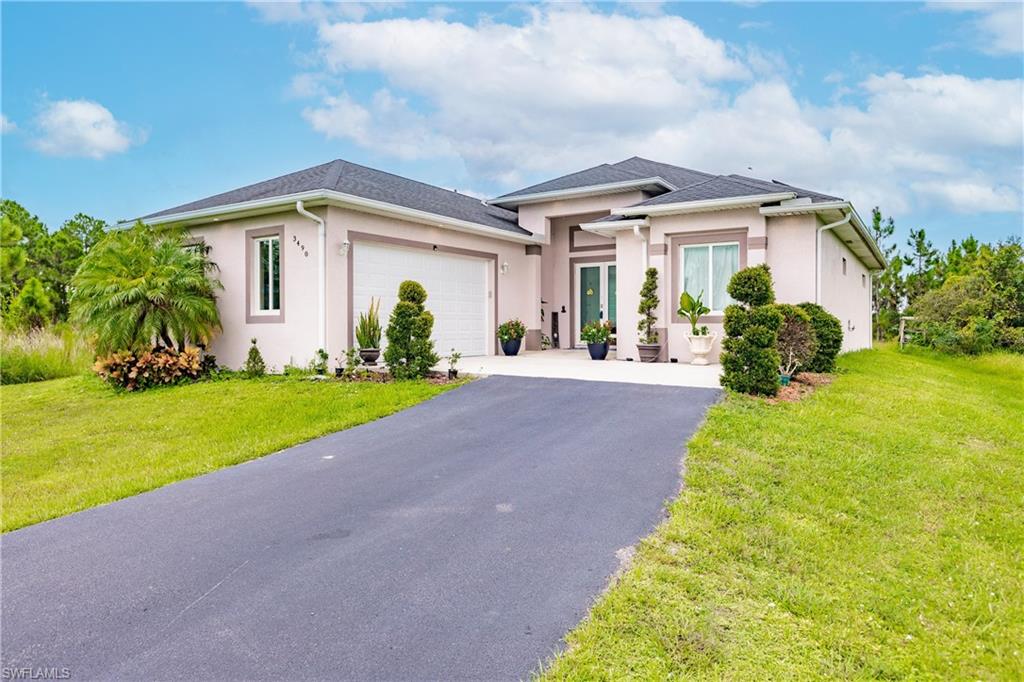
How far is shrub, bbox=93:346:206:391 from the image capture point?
447 inches

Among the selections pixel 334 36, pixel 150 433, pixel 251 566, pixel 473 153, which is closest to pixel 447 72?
pixel 334 36

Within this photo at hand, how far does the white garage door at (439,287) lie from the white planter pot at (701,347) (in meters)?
5.00

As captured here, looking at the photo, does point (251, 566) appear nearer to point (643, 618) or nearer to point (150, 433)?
point (643, 618)

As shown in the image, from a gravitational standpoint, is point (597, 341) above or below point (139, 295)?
below

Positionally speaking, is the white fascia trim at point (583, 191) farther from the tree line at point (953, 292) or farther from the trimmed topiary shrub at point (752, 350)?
the tree line at point (953, 292)

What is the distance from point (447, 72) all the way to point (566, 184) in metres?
4.79

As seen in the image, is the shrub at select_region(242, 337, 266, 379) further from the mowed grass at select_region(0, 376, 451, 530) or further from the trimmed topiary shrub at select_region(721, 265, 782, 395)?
the trimmed topiary shrub at select_region(721, 265, 782, 395)

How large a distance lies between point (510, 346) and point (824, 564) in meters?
11.2

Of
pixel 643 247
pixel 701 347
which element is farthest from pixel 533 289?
pixel 701 347

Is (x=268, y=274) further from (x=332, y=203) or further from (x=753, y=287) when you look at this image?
(x=753, y=287)

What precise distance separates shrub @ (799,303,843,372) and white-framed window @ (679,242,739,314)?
66.3 inches

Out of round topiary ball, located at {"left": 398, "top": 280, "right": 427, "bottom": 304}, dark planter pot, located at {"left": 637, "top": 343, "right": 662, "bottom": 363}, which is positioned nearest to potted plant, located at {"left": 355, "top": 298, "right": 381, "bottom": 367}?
round topiary ball, located at {"left": 398, "top": 280, "right": 427, "bottom": 304}

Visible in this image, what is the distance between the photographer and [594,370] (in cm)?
1112

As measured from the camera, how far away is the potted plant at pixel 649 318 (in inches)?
510
